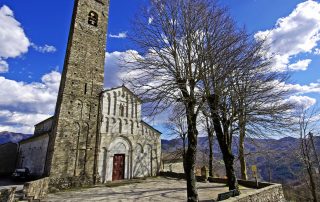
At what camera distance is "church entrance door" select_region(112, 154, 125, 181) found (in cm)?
1716

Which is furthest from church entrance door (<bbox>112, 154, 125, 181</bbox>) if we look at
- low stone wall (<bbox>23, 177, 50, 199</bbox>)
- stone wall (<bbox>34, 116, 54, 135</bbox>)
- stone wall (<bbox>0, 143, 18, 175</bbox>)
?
stone wall (<bbox>0, 143, 18, 175</bbox>)

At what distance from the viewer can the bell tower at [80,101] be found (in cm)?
1470

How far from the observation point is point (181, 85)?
8.16 metres

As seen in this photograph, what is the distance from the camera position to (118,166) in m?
17.5

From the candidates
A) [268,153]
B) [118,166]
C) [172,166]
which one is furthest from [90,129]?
[268,153]

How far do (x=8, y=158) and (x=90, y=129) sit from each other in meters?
18.2

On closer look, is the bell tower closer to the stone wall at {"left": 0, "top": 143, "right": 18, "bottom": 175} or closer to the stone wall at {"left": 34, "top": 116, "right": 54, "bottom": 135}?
the stone wall at {"left": 34, "top": 116, "right": 54, "bottom": 135}

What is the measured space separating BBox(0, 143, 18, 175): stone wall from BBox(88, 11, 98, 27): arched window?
68.5 ft

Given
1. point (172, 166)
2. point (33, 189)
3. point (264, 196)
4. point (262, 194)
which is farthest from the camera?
point (172, 166)

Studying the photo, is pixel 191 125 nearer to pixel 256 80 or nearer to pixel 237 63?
pixel 237 63

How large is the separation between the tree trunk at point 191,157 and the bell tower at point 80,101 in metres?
10.4

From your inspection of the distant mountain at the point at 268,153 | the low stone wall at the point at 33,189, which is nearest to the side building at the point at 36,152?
the low stone wall at the point at 33,189

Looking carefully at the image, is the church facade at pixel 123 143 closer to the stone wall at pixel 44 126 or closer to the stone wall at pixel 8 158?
the stone wall at pixel 44 126

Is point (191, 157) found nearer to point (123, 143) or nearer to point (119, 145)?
point (119, 145)
